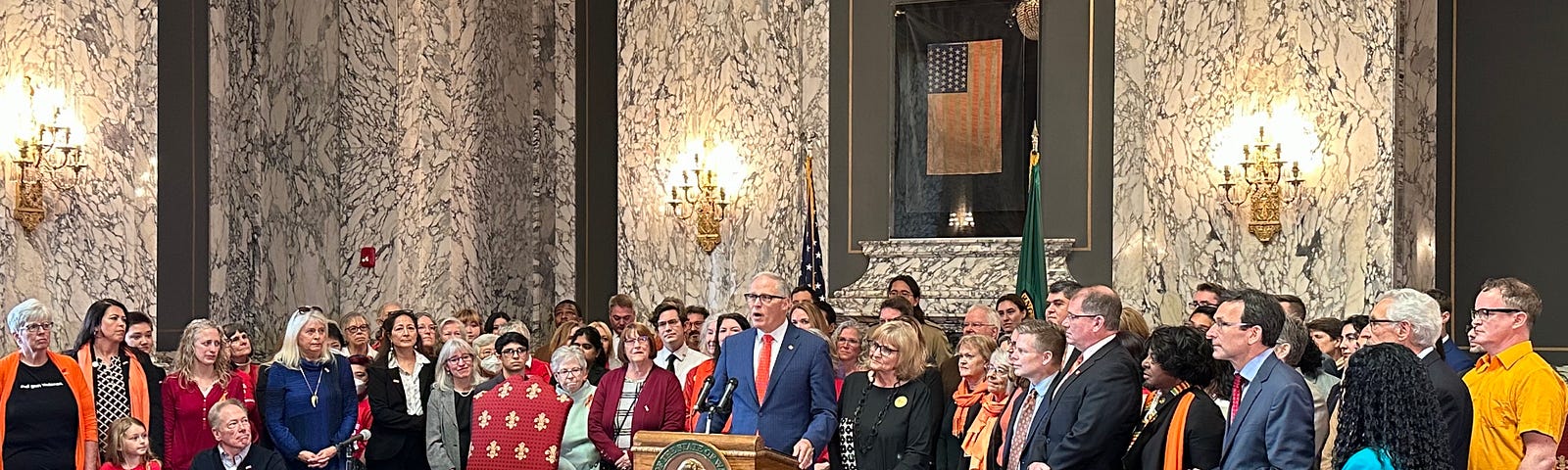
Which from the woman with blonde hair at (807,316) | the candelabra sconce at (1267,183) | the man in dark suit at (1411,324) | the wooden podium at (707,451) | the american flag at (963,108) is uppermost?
the american flag at (963,108)

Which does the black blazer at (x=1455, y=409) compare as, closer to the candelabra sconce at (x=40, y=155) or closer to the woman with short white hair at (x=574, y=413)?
the woman with short white hair at (x=574, y=413)

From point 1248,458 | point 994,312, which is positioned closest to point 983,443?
point 1248,458

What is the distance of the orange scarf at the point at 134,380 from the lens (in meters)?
8.42

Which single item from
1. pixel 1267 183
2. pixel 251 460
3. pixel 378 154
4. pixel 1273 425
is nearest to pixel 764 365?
pixel 251 460

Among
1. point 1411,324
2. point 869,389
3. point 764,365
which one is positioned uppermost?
point 1411,324

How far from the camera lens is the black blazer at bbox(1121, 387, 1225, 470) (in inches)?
227

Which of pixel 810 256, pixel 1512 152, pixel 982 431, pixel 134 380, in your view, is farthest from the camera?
pixel 1512 152

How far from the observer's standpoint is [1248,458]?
5.52 meters

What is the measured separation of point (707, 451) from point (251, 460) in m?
2.34

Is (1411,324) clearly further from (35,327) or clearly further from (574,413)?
(35,327)

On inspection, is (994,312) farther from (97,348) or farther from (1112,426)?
(97,348)

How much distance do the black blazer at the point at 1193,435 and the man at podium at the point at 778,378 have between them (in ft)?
7.40

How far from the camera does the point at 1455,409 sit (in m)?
5.70

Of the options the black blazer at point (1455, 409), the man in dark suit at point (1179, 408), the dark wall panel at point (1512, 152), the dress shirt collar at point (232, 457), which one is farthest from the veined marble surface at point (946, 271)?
the black blazer at point (1455, 409)
